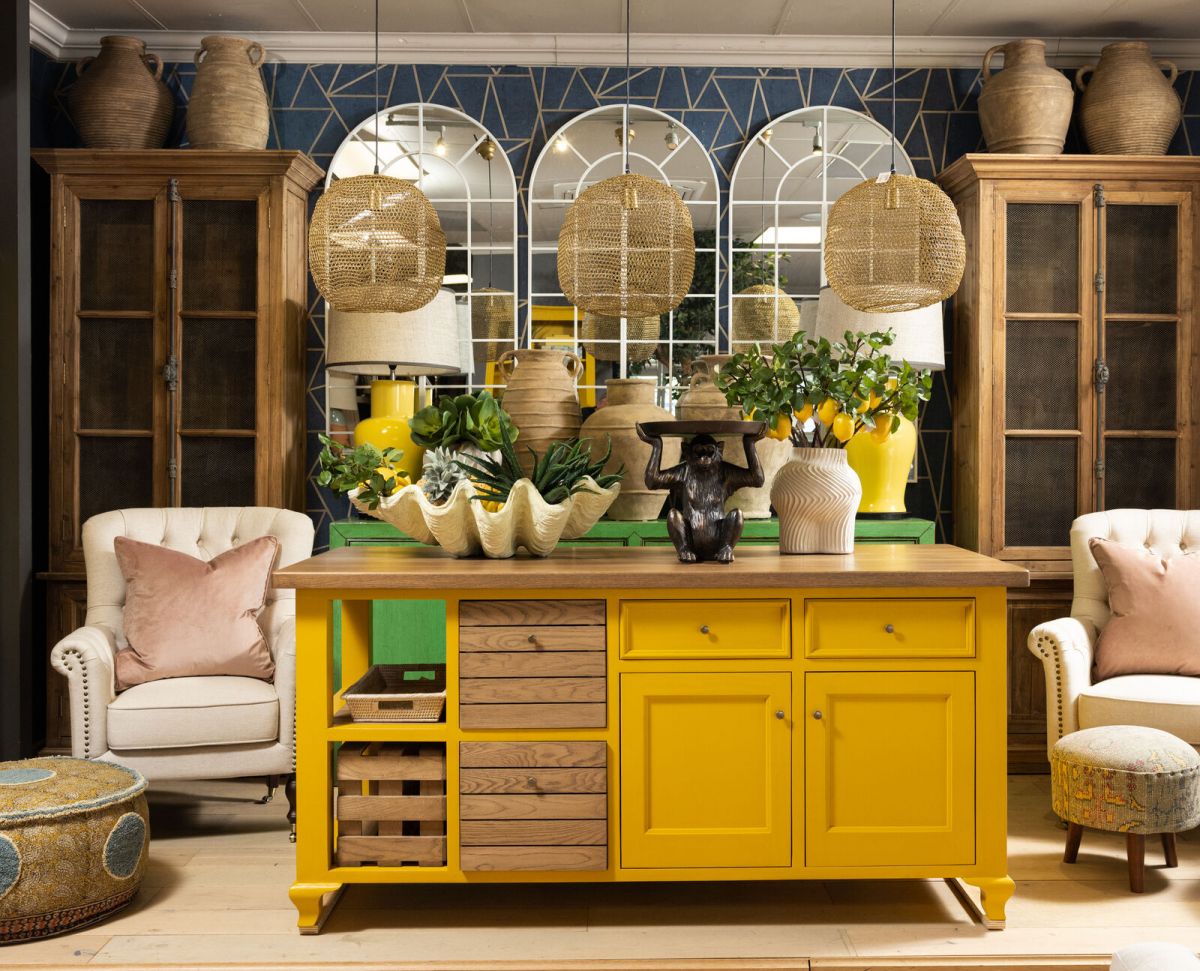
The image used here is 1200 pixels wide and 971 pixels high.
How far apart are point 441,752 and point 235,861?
3.07 feet

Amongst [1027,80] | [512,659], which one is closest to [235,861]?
[512,659]

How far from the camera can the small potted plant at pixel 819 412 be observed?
9.54ft

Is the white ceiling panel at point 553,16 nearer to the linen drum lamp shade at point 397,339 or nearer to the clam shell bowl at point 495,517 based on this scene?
the linen drum lamp shade at point 397,339

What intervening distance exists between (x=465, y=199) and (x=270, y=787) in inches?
96.2

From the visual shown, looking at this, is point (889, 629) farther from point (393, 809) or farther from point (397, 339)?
point (397, 339)

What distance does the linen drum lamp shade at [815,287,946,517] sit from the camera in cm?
389

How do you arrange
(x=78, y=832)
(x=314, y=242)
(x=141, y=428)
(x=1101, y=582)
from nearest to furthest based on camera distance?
(x=78, y=832)
(x=314, y=242)
(x=1101, y=582)
(x=141, y=428)

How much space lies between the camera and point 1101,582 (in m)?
3.66

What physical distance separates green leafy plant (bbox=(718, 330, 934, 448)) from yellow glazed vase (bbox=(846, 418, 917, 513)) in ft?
2.91

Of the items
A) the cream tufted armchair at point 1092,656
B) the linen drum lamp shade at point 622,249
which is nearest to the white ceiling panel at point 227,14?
the linen drum lamp shade at point 622,249

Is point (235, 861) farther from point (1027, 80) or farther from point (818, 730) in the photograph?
point (1027, 80)

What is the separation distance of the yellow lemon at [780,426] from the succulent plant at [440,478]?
0.90 meters

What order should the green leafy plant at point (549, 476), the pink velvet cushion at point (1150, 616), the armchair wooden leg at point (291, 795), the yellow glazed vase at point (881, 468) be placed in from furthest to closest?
1. the yellow glazed vase at point (881, 468)
2. the pink velvet cushion at point (1150, 616)
3. the armchair wooden leg at point (291, 795)
4. the green leafy plant at point (549, 476)

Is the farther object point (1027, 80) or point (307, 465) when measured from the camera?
Answer: point (307, 465)
